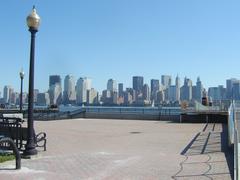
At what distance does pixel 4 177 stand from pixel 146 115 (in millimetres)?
30028

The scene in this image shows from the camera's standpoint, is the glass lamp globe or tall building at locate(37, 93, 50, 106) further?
tall building at locate(37, 93, 50, 106)

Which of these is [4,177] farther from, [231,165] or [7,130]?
[231,165]

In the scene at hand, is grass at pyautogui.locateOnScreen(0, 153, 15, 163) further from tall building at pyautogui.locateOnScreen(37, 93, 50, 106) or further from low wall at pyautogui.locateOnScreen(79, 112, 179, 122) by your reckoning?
tall building at pyautogui.locateOnScreen(37, 93, 50, 106)

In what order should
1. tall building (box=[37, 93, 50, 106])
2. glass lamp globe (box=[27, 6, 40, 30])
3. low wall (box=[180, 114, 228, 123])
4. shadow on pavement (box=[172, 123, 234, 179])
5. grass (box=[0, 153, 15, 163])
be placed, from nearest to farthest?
shadow on pavement (box=[172, 123, 234, 179]) → grass (box=[0, 153, 15, 163]) → glass lamp globe (box=[27, 6, 40, 30]) → low wall (box=[180, 114, 228, 123]) → tall building (box=[37, 93, 50, 106])

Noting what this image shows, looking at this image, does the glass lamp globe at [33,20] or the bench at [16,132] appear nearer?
the glass lamp globe at [33,20]

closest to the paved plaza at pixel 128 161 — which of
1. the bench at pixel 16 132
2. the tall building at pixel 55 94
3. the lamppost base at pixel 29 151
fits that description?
the lamppost base at pixel 29 151

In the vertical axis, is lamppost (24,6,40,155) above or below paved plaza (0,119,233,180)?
above

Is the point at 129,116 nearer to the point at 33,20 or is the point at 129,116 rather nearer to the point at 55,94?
the point at 33,20

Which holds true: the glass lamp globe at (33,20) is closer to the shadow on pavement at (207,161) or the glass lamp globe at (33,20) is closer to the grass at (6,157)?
the grass at (6,157)

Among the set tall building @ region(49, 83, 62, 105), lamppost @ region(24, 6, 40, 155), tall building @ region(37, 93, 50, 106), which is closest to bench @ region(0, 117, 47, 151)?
lamppost @ region(24, 6, 40, 155)

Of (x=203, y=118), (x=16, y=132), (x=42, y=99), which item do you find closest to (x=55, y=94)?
(x=42, y=99)

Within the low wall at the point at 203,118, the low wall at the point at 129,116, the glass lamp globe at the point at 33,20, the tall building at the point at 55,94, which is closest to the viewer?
the glass lamp globe at the point at 33,20

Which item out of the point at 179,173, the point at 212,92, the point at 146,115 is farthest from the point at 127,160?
the point at 212,92

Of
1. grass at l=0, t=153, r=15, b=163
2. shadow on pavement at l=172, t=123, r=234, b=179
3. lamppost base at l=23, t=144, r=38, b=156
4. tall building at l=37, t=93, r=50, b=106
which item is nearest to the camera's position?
shadow on pavement at l=172, t=123, r=234, b=179
